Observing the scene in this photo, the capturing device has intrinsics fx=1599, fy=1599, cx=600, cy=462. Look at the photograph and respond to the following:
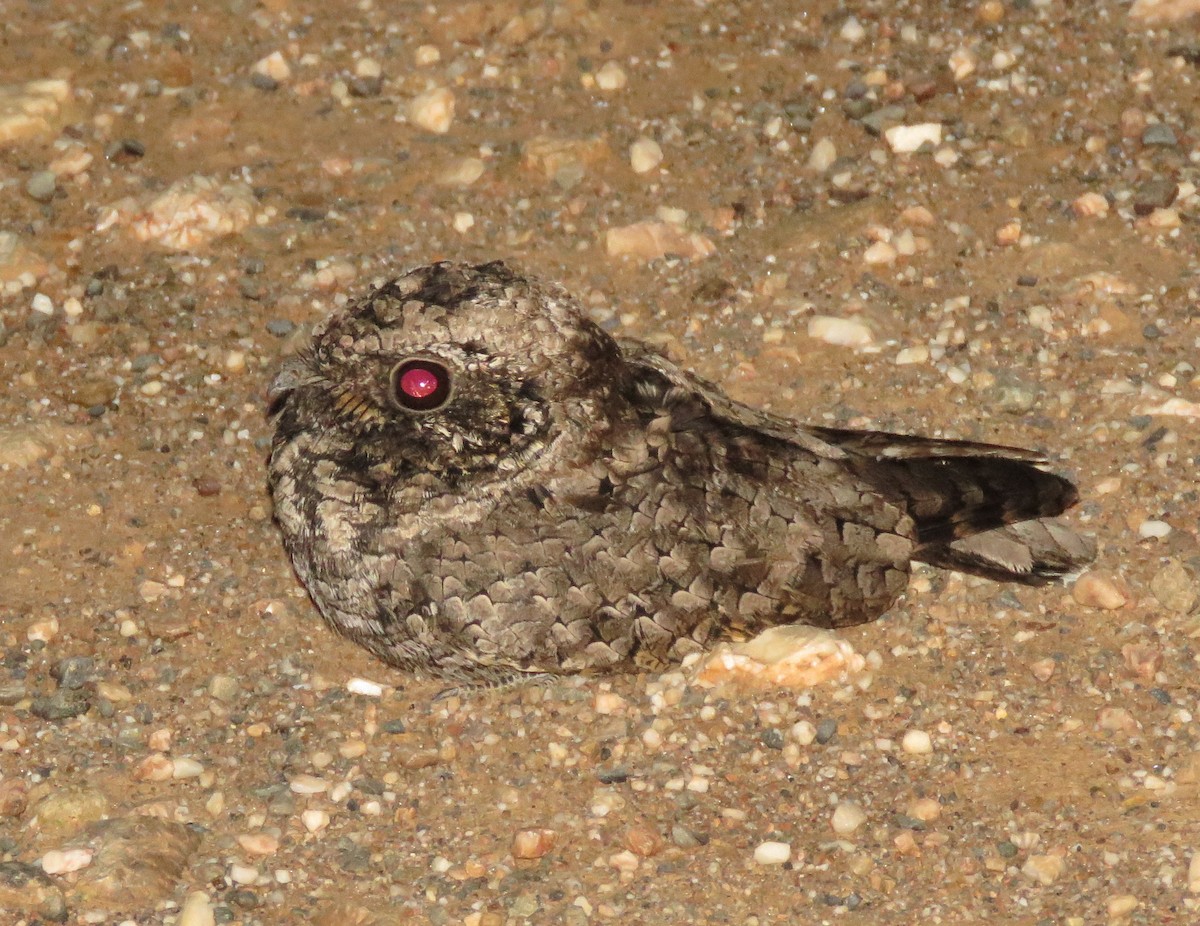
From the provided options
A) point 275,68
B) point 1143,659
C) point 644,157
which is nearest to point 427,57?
point 275,68

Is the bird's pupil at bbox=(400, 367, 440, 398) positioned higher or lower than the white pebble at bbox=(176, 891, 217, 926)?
higher

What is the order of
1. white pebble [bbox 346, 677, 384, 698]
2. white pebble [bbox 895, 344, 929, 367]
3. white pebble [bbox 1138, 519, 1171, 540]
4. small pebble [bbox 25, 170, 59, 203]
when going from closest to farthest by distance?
white pebble [bbox 346, 677, 384, 698]
white pebble [bbox 1138, 519, 1171, 540]
white pebble [bbox 895, 344, 929, 367]
small pebble [bbox 25, 170, 59, 203]

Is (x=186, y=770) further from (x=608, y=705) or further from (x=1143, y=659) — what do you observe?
(x=1143, y=659)

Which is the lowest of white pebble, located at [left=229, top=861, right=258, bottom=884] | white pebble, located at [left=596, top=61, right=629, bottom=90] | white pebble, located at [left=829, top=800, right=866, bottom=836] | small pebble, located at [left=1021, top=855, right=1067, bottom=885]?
white pebble, located at [left=229, top=861, right=258, bottom=884]

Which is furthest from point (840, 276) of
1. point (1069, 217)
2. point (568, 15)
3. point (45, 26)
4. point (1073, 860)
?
point (45, 26)

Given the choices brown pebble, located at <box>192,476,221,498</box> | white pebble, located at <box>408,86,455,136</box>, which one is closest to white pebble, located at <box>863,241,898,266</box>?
white pebble, located at <box>408,86,455,136</box>

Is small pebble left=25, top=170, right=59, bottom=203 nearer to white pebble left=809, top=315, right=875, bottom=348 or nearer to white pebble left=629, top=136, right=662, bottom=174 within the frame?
white pebble left=629, top=136, right=662, bottom=174

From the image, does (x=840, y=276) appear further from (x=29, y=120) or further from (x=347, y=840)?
(x=29, y=120)

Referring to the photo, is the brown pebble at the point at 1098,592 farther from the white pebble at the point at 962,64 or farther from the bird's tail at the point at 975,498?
the white pebble at the point at 962,64
